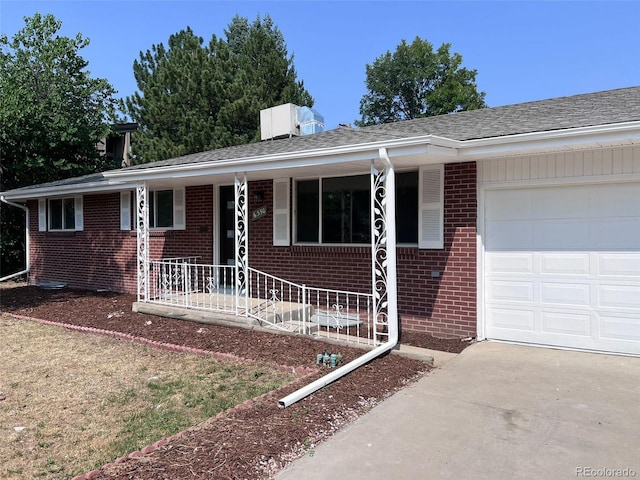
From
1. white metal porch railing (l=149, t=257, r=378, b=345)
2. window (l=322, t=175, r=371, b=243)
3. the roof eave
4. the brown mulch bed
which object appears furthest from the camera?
window (l=322, t=175, r=371, b=243)

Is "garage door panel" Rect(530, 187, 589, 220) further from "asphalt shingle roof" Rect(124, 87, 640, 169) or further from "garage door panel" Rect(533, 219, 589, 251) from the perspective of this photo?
"asphalt shingle roof" Rect(124, 87, 640, 169)

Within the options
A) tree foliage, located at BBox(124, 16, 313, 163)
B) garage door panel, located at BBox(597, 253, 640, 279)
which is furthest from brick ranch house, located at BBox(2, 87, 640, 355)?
tree foliage, located at BBox(124, 16, 313, 163)

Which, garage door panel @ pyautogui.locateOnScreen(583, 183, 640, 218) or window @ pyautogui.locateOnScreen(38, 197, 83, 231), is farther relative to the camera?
window @ pyautogui.locateOnScreen(38, 197, 83, 231)

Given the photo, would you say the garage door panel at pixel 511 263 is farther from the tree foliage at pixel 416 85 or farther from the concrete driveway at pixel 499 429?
the tree foliage at pixel 416 85

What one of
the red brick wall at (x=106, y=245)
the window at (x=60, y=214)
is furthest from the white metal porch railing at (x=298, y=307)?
the window at (x=60, y=214)

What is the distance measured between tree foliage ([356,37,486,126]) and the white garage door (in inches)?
1199

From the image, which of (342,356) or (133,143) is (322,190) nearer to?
(342,356)

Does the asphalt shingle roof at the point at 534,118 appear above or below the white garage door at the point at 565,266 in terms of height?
above

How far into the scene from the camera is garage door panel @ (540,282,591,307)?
20.1 ft

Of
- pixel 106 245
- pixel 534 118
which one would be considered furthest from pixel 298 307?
pixel 106 245

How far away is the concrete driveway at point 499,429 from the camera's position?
132 inches

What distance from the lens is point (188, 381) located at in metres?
5.36

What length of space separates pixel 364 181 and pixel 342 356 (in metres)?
3.08

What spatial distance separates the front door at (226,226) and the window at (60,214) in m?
4.96
